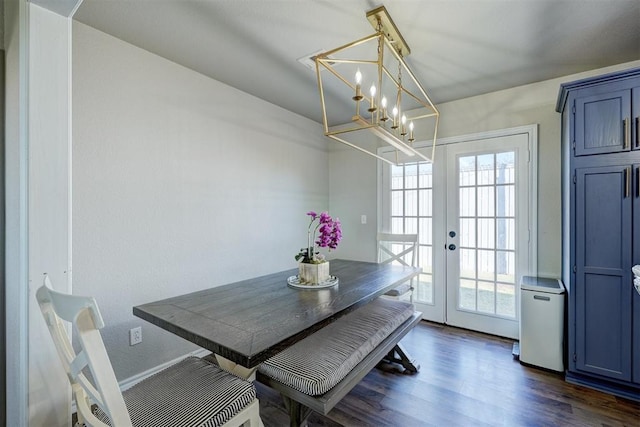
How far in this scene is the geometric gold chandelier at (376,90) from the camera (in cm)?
153

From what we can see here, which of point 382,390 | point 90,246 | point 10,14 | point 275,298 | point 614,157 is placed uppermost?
point 10,14

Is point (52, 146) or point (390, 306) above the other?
point (52, 146)

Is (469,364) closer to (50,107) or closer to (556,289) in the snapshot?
(556,289)

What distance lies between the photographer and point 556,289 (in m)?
2.30

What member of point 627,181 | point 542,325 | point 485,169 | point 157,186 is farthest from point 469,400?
point 157,186

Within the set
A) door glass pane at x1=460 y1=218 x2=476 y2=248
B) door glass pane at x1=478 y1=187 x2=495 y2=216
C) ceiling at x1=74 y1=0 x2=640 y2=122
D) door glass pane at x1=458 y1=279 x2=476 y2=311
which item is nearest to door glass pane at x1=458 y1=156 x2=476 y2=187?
door glass pane at x1=478 y1=187 x2=495 y2=216

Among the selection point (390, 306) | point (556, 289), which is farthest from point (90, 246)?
point (556, 289)

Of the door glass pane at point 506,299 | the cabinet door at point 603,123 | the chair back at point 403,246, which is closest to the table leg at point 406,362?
the chair back at point 403,246

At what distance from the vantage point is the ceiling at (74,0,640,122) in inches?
67.5

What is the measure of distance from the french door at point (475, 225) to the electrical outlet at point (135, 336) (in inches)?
109

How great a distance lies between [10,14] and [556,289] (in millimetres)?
3766

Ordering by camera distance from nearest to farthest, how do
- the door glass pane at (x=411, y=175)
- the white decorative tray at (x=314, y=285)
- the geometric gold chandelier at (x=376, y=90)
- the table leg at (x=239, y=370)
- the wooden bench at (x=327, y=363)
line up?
the wooden bench at (x=327, y=363), the table leg at (x=239, y=370), the geometric gold chandelier at (x=376, y=90), the white decorative tray at (x=314, y=285), the door glass pane at (x=411, y=175)

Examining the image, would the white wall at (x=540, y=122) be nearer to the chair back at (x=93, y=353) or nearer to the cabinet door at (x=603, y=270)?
the cabinet door at (x=603, y=270)

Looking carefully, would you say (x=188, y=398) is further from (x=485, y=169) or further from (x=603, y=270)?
(x=485, y=169)
